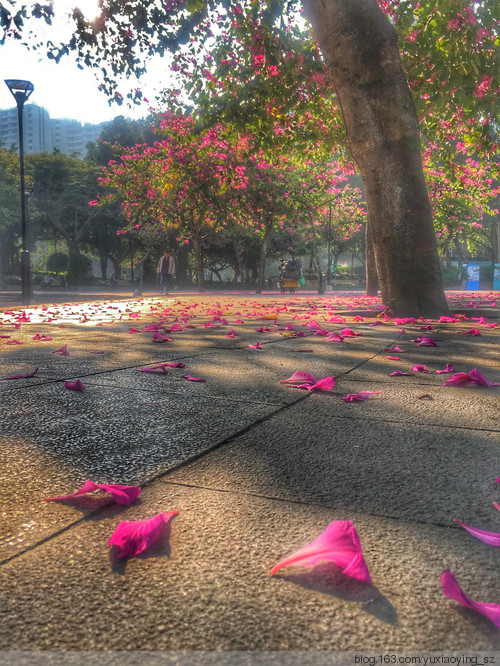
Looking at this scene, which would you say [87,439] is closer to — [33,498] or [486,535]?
[33,498]

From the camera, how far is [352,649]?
866 mm

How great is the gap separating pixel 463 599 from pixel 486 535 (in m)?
0.30

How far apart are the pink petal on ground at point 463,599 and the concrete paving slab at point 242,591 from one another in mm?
13

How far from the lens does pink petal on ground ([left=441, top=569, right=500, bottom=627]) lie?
94 centimetres

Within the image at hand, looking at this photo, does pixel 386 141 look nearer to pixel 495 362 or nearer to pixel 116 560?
Result: pixel 495 362

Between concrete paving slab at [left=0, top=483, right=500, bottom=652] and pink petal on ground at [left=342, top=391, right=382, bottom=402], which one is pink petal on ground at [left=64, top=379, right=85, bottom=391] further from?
concrete paving slab at [left=0, top=483, right=500, bottom=652]

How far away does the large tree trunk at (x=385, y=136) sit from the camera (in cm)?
664

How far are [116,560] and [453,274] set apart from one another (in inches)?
1698

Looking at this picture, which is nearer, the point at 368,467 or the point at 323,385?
the point at 368,467

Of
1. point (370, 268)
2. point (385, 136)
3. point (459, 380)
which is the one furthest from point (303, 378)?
point (370, 268)

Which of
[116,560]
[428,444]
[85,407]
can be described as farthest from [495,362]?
[116,560]

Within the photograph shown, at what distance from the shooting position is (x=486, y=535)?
48.3 inches

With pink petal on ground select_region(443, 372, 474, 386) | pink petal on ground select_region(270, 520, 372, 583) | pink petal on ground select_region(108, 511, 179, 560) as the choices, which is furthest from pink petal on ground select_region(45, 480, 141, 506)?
pink petal on ground select_region(443, 372, 474, 386)

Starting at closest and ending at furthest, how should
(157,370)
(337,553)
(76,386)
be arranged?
(337,553), (76,386), (157,370)
